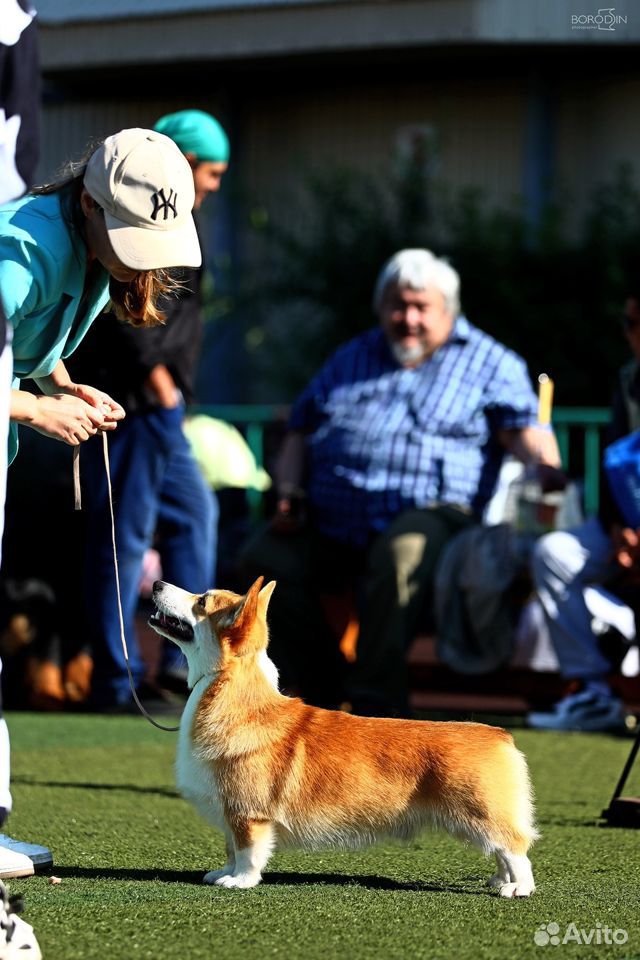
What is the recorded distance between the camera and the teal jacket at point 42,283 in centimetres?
276

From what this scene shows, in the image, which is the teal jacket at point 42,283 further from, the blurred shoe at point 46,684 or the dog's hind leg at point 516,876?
the blurred shoe at point 46,684

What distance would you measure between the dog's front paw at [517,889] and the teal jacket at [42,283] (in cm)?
135

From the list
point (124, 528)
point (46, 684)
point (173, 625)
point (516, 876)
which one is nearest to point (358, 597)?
point (124, 528)

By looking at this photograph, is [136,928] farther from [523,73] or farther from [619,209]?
[523,73]

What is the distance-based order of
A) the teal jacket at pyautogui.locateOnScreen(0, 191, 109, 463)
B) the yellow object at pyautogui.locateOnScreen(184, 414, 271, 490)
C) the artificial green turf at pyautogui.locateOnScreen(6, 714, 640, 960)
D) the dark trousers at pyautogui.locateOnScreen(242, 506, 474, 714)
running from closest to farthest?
the artificial green turf at pyautogui.locateOnScreen(6, 714, 640, 960), the teal jacket at pyautogui.locateOnScreen(0, 191, 109, 463), the dark trousers at pyautogui.locateOnScreen(242, 506, 474, 714), the yellow object at pyautogui.locateOnScreen(184, 414, 271, 490)

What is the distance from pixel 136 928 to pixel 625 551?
10.7 ft

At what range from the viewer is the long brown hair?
293 cm

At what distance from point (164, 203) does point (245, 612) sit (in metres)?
0.84

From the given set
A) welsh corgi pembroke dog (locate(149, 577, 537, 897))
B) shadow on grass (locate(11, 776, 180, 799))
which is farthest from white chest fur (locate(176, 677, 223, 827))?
shadow on grass (locate(11, 776, 180, 799))

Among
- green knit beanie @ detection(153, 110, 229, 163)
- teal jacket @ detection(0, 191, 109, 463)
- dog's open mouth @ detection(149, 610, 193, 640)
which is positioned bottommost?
dog's open mouth @ detection(149, 610, 193, 640)

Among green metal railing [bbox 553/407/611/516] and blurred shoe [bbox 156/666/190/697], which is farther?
green metal railing [bbox 553/407/611/516]

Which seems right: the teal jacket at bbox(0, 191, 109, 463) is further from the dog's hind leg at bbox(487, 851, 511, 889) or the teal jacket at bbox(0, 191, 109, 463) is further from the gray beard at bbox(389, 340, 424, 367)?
the gray beard at bbox(389, 340, 424, 367)

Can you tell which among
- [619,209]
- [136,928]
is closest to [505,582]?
[136,928]

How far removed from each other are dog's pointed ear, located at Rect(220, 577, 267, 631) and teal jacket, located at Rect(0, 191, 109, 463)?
59cm
